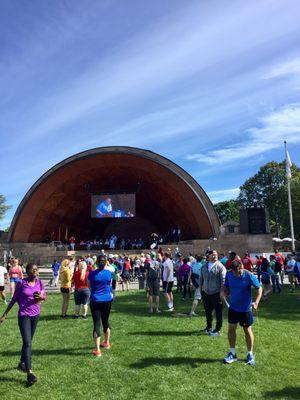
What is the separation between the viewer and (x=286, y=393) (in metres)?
4.77

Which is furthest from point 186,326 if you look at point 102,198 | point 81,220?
point 81,220

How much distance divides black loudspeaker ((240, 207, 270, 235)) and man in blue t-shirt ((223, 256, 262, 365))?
26146 mm

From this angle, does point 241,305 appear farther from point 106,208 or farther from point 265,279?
point 106,208

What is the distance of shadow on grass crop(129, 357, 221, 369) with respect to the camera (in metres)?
5.86

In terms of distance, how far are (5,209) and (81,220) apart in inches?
848

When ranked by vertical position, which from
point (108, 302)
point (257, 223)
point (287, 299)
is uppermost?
point (257, 223)

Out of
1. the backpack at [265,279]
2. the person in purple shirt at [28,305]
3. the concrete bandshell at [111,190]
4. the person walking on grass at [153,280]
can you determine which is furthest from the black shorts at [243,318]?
the concrete bandshell at [111,190]

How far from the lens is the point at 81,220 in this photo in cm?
4541

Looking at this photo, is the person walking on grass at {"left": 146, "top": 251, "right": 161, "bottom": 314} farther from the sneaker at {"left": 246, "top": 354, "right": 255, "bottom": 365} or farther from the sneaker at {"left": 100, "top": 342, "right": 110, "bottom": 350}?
the sneaker at {"left": 246, "top": 354, "right": 255, "bottom": 365}

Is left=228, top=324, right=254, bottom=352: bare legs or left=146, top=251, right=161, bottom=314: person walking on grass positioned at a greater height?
left=146, top=251, right=161, bottom=314: person walking on grass

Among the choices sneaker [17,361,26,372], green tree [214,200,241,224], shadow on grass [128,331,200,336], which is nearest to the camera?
sneaker [17,361,26,372]

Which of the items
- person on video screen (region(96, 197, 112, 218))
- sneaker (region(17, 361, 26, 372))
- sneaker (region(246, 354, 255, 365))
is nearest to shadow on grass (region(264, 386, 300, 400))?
sneaker (region(246, 354, 255, 365))

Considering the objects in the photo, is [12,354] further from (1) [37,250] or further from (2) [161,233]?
(2) [161,233]

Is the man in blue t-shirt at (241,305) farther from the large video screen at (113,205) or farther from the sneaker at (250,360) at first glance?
the large video screen at (113,205)
